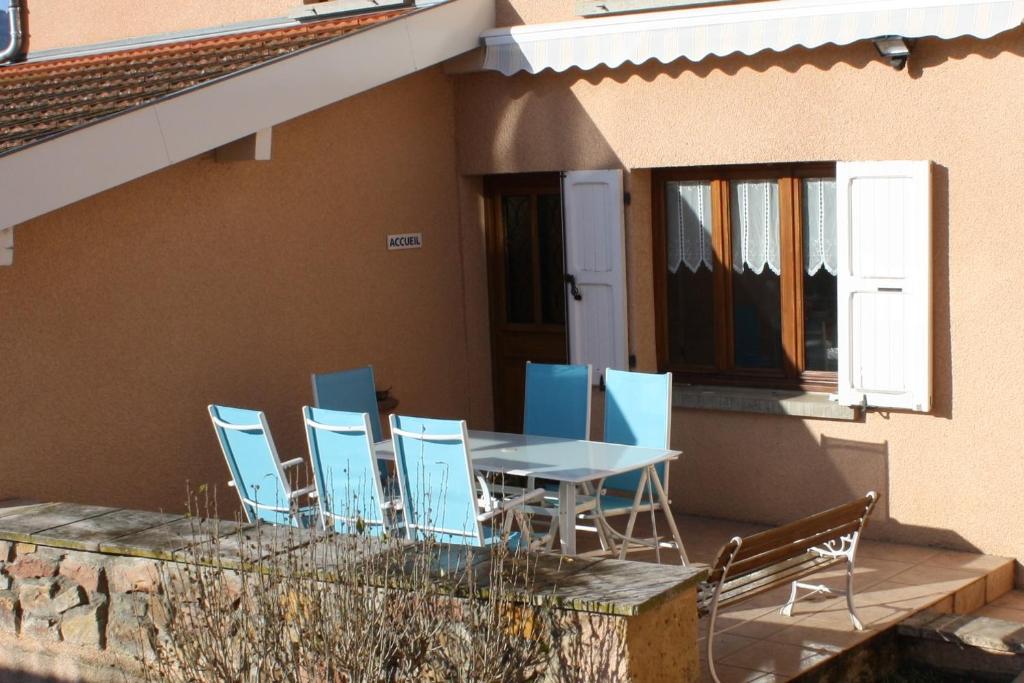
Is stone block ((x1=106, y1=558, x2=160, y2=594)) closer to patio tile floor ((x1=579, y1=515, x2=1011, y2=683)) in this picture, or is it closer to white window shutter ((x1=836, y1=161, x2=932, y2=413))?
patio tile floor ((x1=579, y1=515, x2=1011, y2=683))

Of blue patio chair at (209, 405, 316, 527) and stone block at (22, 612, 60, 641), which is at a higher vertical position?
blue patio chair at (209, 405, 316, 527)

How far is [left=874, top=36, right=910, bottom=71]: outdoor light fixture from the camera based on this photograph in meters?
7.52

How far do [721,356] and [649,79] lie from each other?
1869 millimetres

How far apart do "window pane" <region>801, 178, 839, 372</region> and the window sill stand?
0.88ft

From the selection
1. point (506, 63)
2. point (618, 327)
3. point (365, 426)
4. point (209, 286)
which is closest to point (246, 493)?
point (365, 426)

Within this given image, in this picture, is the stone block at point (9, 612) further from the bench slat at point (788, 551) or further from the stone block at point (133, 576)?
the bench slat at point (788, 551)

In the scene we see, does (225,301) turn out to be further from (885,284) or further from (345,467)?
(885,284)

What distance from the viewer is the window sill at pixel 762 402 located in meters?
8.24

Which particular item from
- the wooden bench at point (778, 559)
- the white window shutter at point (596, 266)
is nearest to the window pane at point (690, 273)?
the white window shutter at point (596, 266)

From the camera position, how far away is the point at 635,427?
7.80m

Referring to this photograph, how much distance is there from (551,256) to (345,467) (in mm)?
3434

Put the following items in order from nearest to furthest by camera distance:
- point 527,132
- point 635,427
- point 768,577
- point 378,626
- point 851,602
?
point 378,626
point 768,577
point 851,602
point 635,427
point 527,132

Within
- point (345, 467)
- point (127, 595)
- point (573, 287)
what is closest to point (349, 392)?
point (345, 467)

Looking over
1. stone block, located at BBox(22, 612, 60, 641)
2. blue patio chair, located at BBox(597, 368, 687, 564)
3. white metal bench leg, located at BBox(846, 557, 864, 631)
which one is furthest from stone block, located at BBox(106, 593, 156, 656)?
white metal bench leg, located at BBox(846, 557, 864, 631)
